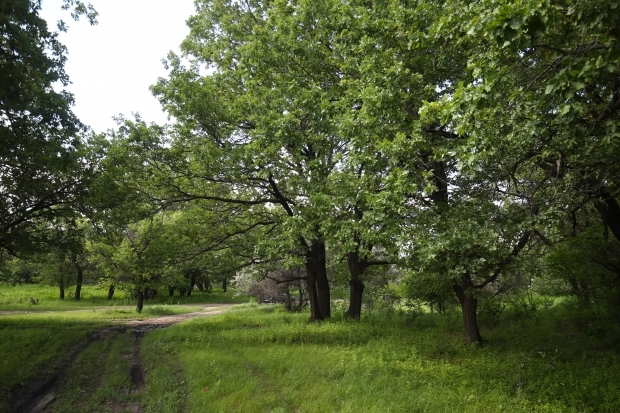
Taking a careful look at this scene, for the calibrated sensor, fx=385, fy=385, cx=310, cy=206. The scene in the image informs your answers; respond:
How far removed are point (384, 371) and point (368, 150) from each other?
198 inches

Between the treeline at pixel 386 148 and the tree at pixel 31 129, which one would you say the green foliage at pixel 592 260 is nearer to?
the treeline at pixel 386 148

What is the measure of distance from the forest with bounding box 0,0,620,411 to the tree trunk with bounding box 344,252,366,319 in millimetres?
105

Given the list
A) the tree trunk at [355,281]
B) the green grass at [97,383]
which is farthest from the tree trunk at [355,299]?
the green grass at [97,383]

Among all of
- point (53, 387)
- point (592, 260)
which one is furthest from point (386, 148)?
point (53, 387)

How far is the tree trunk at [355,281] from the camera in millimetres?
16562

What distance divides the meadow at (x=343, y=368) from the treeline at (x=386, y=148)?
6.12 feet

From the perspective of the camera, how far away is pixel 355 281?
16.9m

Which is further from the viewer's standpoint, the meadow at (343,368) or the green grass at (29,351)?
the green grass at (29,351)

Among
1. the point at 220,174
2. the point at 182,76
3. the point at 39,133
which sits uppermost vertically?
the point at 182,76

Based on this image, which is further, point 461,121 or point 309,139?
point 309,139

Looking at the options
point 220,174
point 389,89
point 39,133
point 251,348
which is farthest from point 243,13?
point 251,348

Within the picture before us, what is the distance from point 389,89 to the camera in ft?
25.8

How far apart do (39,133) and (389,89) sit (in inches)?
423

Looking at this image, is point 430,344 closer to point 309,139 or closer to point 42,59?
point 309,139
